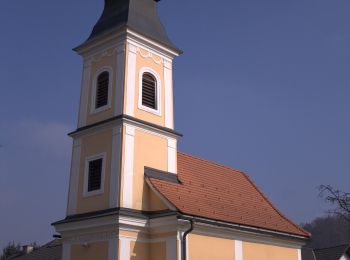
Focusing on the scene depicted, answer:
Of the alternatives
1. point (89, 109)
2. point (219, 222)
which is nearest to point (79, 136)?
point (89, 109)

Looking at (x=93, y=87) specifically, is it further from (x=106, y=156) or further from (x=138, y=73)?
(x=106, y=156)

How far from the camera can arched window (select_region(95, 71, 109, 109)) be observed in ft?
58.3

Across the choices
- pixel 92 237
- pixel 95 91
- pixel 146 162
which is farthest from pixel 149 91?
pixel 92 237

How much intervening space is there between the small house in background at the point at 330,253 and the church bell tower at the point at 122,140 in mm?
19153

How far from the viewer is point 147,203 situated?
16438 mm

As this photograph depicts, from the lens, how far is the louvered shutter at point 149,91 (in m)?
17.9

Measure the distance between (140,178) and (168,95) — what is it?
3.74m

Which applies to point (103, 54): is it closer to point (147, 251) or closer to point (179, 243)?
point (147, 251)

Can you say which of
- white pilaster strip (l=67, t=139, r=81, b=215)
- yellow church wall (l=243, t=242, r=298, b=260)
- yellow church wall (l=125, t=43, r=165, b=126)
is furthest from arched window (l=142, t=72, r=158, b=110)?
yellow church wall (l=243, t=242, r=298, b=260)

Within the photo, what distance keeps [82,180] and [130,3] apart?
7.00 m

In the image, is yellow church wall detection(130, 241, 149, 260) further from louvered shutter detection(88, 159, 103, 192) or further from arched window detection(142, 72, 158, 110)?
arched window detection(142, 72, 158, 110)

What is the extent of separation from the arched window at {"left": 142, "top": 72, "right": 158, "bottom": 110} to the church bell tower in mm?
37

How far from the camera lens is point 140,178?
16.5 metres

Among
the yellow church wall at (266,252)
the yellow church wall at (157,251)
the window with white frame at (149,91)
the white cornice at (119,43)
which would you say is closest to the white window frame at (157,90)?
the window with white frame at (149,91)
